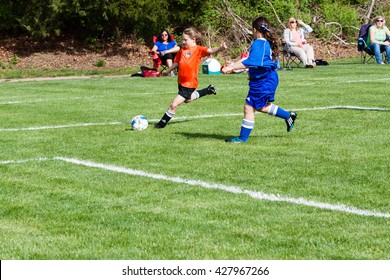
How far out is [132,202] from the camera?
7664 mm

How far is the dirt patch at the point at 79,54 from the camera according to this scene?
1385 inches

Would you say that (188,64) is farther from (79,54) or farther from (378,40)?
(79,54)

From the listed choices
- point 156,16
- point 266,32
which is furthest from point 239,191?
point 156,16

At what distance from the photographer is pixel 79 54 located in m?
36.9

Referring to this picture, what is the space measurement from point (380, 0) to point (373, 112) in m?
26.7

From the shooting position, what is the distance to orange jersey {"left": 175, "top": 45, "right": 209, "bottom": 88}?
45.6 feet

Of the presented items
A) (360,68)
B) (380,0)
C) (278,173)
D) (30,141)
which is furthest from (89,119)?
(380,0)

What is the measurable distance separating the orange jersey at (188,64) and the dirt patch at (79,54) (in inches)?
816

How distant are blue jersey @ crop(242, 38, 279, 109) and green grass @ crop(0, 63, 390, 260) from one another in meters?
0.52

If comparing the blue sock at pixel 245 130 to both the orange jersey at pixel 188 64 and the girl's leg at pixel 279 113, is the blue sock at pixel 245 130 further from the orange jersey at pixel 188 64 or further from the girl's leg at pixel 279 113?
the orange jersey at pixel 188 64

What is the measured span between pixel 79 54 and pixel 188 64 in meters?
→ 23.6

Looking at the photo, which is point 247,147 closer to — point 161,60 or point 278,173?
point 278,173

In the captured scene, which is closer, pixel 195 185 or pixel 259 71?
pixel 195 185

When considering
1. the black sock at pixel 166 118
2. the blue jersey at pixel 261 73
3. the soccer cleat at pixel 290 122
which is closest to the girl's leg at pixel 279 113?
the soccer cleat at pixel 290 122
